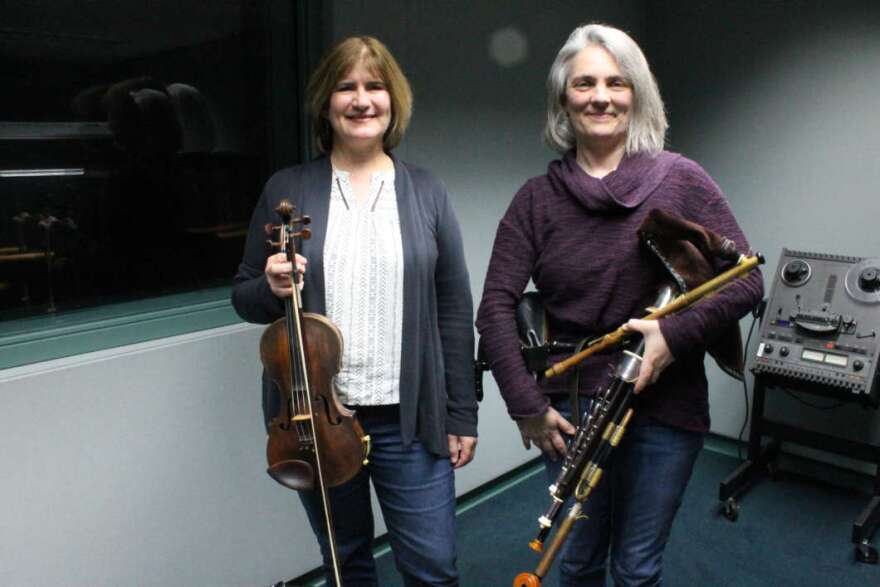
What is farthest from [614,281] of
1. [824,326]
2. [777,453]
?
[777,453]

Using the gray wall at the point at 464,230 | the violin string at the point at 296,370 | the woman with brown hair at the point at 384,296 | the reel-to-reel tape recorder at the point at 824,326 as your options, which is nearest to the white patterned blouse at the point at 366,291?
the woman with brown hair at the point at 384,296

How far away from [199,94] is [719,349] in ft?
5.23

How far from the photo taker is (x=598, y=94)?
1.42 meters

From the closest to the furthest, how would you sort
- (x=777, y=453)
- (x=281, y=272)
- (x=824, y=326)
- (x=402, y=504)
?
(x=281, y=272), (x=402, y=504), (x=824, y=326), (x=777, y=453)

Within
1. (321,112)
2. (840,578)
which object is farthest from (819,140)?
(321,112)

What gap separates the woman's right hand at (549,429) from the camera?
1489mm

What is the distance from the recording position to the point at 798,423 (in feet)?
11.0

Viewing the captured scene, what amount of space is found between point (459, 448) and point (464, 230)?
1.37 metres

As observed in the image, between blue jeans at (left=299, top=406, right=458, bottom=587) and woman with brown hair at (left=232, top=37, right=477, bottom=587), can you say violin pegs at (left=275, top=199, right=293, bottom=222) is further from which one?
blue jeans at (left=299, top=406, right=458, bottom=587)

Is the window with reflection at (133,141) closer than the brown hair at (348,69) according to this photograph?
No

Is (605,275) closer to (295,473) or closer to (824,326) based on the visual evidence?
(295,473)

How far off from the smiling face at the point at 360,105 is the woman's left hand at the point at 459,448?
671 millimetres

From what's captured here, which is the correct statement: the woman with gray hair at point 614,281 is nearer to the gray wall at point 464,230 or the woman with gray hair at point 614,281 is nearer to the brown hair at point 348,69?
the brown hair at point 348,69

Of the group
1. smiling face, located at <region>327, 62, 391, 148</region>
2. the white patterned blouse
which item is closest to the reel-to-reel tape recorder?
the white patterned blouse
